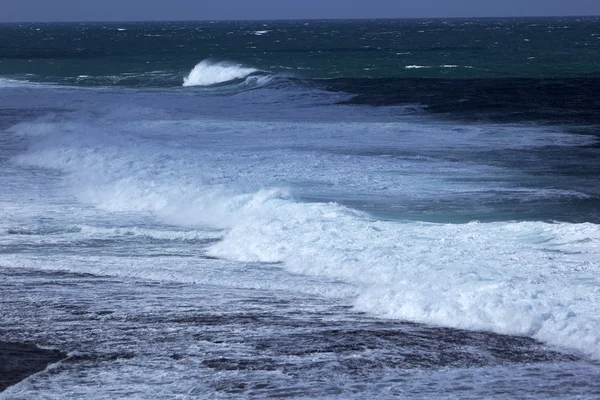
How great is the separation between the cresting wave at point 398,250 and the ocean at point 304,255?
0.03m

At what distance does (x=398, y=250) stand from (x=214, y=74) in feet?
114

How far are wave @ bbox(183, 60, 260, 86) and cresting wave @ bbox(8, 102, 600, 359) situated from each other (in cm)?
2603

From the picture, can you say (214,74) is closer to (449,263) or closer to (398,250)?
(398,250)

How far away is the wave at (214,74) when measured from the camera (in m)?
43.1

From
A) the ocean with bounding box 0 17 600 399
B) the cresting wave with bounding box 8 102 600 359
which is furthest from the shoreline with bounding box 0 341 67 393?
the cresting wave with bounding box 8 102 600 359

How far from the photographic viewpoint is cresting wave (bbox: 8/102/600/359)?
8.48 meters

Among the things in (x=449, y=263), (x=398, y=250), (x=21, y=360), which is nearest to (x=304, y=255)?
(x=398, y=250)

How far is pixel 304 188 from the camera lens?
49.6 feet

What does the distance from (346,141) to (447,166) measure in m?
4.07

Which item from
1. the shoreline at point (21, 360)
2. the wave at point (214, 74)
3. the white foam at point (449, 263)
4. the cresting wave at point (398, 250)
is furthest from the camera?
the wave at point (214, 74)

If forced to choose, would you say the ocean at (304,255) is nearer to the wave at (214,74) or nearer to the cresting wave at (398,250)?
the cresting wave at (398,250)

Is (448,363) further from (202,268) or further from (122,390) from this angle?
(202,268)

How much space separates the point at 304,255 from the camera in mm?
10820

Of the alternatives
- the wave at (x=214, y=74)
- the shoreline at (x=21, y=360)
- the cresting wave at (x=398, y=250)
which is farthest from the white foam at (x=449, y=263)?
the wave at (x=214, y=74)
